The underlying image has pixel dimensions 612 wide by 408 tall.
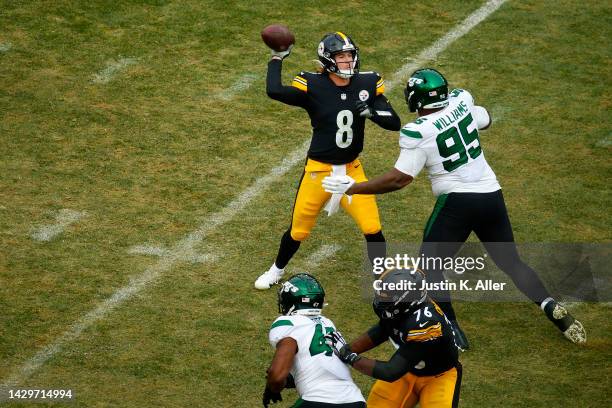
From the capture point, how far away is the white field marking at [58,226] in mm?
9320

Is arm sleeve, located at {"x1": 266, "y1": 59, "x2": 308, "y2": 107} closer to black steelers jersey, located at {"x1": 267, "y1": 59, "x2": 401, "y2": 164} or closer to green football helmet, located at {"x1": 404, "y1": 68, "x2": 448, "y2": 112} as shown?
black steelers jersey, located at {"x1": 267, "y1": 59, "x2": 401, "y2": 164}

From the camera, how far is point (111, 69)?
1170 cm

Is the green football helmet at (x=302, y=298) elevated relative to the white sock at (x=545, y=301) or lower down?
elevated

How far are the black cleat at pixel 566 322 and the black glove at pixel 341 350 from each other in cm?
218

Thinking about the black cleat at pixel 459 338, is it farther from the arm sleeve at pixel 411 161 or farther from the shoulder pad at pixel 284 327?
the shoulder pad at pixel 284 327

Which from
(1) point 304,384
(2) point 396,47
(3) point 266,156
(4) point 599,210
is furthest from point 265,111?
(1) point 304,384

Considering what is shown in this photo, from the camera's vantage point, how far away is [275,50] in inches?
350

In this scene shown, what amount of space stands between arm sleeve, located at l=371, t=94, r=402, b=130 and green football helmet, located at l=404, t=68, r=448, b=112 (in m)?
0.51

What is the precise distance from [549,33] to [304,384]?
7.21 metres

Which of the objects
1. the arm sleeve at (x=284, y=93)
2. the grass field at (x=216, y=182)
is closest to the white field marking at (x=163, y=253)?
the grass field at (x=216, y=182)

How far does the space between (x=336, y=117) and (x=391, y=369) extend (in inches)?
102

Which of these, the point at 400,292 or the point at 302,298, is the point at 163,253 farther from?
the point at 400,292

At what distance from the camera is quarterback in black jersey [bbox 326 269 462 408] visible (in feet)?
21.4

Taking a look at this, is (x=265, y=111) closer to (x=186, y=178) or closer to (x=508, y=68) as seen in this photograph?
(x=186, y=178)
